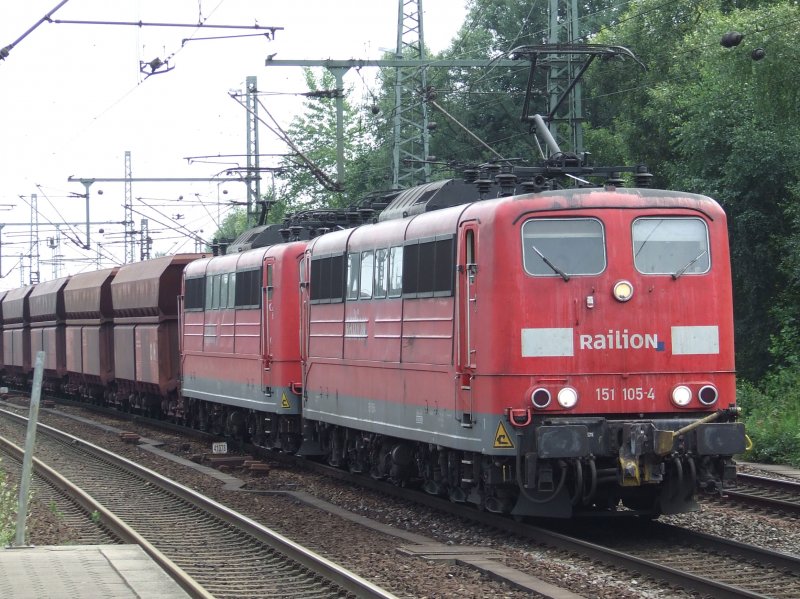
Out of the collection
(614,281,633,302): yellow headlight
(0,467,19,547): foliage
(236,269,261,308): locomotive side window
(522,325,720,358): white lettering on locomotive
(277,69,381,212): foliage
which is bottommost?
(0,467,19,547): foliage

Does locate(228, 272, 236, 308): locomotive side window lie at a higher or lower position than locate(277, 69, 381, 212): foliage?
lower

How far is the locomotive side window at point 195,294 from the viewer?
24203 millimetres

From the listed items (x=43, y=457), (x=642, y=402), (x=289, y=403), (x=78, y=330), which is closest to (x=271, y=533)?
(x=642, y=402)

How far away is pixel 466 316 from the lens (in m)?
12.4

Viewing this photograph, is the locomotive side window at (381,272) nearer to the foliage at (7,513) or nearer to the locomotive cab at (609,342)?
the locomotive cab at (609,342)

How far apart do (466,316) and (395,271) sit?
2.23m

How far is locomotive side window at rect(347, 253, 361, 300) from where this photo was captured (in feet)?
52.0

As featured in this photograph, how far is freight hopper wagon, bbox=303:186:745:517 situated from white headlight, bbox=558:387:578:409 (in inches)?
0.5

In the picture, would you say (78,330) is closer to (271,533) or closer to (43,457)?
(43,457)

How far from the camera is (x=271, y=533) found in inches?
479

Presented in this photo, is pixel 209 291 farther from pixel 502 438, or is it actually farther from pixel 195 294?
pixel 502 438

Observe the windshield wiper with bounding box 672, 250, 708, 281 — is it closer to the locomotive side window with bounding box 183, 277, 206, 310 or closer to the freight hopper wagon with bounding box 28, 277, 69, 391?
the locomotive side window with bounding box 183, 277, 206, 310

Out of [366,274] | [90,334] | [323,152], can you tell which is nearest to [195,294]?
[366,274]

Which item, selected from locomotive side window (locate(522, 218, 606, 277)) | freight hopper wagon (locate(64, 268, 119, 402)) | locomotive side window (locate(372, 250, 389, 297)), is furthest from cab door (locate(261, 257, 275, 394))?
freight hopper wagon (locate(64, 268, 119, 402))
